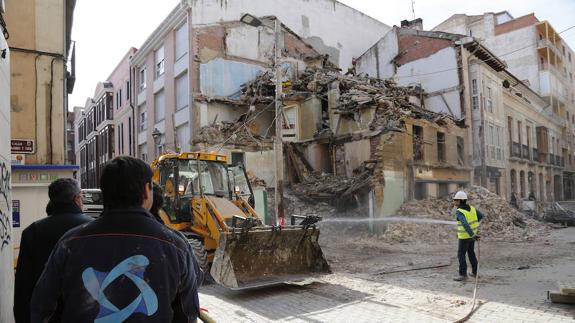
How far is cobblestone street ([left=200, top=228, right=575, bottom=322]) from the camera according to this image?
6641 millimetres

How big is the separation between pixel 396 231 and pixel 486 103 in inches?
512

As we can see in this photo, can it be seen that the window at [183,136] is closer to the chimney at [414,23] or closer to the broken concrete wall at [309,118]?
the broken concrete wall at [309,118]

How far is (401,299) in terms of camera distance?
7723 mm

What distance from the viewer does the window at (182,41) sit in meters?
23.2

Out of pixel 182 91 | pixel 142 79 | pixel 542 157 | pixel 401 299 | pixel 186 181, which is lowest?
pixel 401 299

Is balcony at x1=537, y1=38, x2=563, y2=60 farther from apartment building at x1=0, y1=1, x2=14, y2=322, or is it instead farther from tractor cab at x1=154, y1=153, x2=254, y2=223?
apartment building at x1=0, y1=1, x2=14, y2=322

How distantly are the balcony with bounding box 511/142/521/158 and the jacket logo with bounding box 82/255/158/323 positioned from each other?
1268 inches

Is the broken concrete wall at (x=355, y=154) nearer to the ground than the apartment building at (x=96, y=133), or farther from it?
nearer to the ground

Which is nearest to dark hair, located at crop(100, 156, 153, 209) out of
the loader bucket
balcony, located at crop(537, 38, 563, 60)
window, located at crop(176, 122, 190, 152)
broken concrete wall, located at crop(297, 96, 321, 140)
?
the loader bucket

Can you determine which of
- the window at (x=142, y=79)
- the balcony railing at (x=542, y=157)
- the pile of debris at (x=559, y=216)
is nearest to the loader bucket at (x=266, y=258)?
the pile of debris at (x=559, y=216)

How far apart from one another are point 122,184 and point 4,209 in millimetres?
2657

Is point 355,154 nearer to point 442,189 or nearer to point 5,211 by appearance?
point 442,189

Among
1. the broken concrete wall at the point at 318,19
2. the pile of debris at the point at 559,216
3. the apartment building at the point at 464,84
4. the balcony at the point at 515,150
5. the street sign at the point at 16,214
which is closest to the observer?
the street sign at the point at 16,214

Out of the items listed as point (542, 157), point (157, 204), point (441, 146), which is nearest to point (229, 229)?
point (157, 204)
